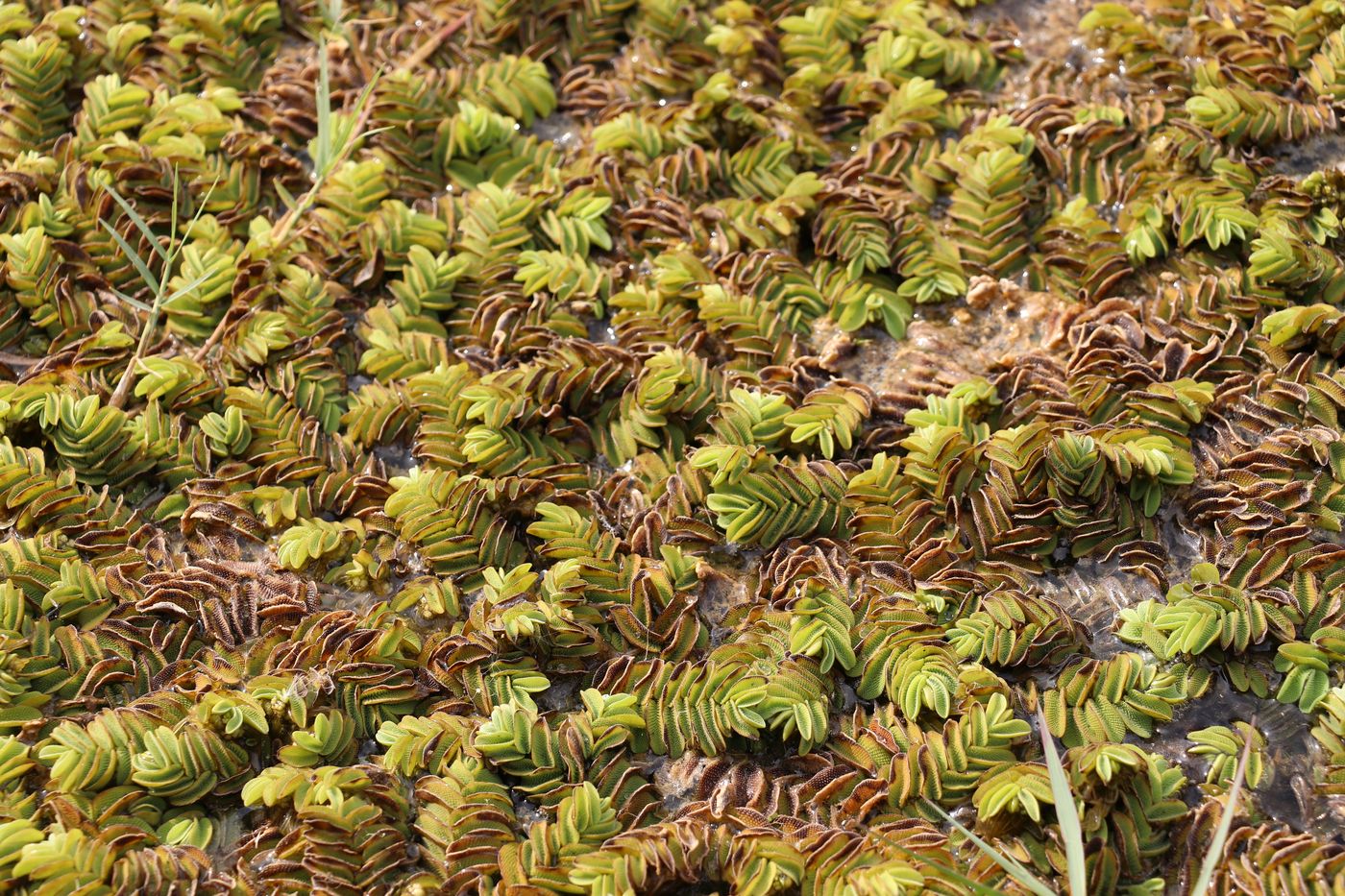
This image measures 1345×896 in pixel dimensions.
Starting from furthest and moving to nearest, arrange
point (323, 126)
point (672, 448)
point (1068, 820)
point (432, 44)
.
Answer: point (432, 44) → point (323, 126) → point (672, 448) → point (1068, 820)

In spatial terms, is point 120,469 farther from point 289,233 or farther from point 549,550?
point 549,550

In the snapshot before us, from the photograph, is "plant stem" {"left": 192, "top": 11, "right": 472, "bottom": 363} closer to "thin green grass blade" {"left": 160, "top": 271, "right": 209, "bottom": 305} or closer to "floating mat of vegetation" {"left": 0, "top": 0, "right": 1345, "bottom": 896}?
"floating mat of vegetation" {"left": 0, "top": 0, "right": 1345, "bottom": 896}

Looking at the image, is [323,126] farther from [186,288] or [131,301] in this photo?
[131,301]

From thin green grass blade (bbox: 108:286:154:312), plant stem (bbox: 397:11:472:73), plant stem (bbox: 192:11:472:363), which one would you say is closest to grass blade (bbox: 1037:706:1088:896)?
plant stem (bbox: 192:11:472:363)

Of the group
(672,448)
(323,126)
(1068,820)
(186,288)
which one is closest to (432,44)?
(323,126)

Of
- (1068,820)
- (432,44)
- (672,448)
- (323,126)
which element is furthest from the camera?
(432,44)

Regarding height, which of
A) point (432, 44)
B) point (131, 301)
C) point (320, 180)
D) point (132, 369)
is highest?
point (432, 44)
